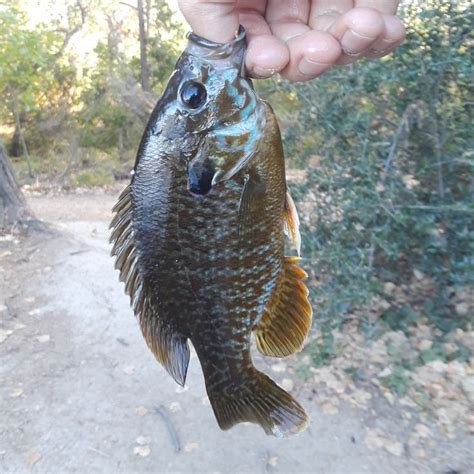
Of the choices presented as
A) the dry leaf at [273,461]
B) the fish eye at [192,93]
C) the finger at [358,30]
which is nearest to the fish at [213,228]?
the fish eye at [192,93]

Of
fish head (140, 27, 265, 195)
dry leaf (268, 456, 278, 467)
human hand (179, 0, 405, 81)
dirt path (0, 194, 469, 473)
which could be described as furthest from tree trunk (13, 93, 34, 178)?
fish head (140, 27, 265, 195)

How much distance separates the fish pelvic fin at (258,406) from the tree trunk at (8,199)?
6.43m

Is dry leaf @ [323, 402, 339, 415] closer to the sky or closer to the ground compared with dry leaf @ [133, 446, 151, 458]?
closer to the ground

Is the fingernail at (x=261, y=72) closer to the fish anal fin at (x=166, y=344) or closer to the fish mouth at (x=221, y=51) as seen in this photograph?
the fish mouth at (x=221, y=51)

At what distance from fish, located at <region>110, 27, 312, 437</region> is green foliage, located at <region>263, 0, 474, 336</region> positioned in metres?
2.31

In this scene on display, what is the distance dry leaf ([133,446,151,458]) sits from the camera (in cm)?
373

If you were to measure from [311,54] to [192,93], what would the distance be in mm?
405

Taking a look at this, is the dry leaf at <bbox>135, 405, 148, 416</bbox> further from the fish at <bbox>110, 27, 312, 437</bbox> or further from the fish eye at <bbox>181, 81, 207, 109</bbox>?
the fish eye at <bbox>181, 81, 207, 109</bbox>

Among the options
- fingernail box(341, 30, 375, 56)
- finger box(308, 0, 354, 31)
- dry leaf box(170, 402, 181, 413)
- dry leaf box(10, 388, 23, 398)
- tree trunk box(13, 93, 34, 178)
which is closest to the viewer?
fingernail box(341, 30, 375, 56)

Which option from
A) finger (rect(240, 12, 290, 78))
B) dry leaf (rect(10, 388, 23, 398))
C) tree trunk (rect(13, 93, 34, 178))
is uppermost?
finger (rect(240, 12, 290, 78))

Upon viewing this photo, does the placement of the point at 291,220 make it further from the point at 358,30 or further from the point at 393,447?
the point at 393,447

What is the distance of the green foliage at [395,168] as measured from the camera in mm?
3859

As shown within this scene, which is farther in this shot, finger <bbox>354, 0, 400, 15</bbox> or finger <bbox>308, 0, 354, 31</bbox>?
finger <bbox>308, 0, 354, 31</bbox>

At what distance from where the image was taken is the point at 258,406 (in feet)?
5.94
